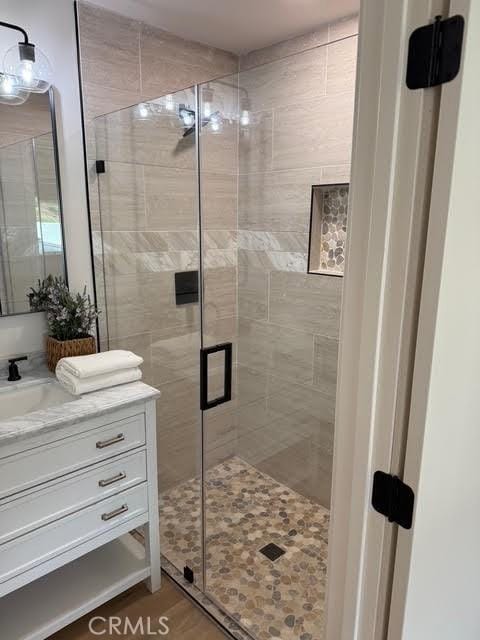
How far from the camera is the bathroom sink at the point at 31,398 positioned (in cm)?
169

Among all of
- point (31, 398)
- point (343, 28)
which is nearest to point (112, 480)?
point (31, 398)

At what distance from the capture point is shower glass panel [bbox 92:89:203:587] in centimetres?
208

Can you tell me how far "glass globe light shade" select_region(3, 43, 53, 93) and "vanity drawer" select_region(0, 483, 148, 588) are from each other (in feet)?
5.36

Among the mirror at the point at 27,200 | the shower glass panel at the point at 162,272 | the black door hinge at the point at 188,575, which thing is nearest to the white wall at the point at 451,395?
the black door hinge at the point at 188,575

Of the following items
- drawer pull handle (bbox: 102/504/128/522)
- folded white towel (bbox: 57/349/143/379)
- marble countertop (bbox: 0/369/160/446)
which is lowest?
drawer pull handle (bbox: 102/504/128/522)

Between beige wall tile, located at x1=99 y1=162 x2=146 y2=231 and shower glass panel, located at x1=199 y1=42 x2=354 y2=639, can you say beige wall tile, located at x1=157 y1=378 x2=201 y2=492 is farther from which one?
beige wall tile, located at x1=99 y1=162 x2=146 y2=231

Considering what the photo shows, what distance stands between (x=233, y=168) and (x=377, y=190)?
5.93 feet

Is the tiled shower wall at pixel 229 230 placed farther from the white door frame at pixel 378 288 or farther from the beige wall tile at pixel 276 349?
the white door frame at pixel 378 288

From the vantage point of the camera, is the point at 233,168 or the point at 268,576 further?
the point at 233,168

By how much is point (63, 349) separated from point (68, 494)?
605mm

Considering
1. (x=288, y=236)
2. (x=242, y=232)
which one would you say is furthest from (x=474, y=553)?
(x=242, y=232)

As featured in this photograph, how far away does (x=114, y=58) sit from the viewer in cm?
196

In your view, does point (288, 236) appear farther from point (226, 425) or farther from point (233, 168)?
point (226, 425)

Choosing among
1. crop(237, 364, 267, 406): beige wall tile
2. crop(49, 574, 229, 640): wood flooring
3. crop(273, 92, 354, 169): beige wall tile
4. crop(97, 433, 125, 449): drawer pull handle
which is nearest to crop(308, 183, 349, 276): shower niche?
crop(273, 92, 354, 169): beige wall tile
